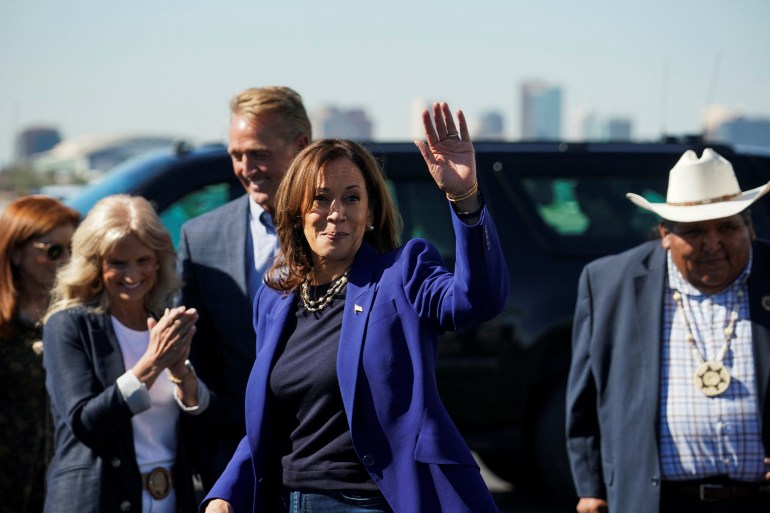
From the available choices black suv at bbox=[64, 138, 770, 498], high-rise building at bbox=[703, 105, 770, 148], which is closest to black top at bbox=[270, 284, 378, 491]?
black suv at bbox=[64, 138, 770, 498]

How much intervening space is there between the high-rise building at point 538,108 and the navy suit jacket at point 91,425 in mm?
62142

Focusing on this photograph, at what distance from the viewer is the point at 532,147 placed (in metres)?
7.34

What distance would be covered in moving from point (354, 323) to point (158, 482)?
4.02ft

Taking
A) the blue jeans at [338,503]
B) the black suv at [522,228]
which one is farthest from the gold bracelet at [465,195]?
the black suv at [522,228]

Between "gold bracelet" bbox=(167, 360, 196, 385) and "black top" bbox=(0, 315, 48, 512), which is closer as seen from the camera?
"gold bracelet" bbox=(167, 360, 196, 385)

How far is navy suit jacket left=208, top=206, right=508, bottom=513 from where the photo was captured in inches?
117

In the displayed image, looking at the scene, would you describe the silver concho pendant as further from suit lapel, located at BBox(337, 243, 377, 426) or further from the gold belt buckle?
the gold belt buckle

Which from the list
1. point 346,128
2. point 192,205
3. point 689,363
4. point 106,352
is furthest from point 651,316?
point 192,205

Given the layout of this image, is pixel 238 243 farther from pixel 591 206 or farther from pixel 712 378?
pixel 591 206

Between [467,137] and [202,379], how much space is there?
5.75 feet

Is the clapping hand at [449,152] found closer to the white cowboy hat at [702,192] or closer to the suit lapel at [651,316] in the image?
the white cowboy hat at [702,192]

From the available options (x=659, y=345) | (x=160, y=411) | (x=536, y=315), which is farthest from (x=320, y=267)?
(x=536, y=315)

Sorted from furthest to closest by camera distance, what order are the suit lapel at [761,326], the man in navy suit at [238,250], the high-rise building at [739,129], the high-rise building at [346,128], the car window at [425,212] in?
the high-rise building at [739,129] → the car window at [425,212] → the man in navy suit at [238,250] → the suit lapel at [761,326] → the high-rise building at [346,128]

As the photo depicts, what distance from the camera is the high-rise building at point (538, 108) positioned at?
2872 inches
